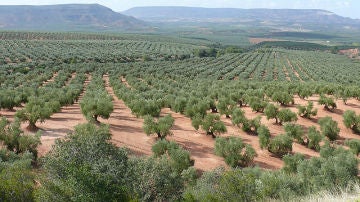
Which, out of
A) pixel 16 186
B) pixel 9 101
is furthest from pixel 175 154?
pixel 9 101

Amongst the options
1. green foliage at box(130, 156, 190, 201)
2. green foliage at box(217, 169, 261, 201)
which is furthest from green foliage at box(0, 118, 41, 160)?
green foliage at box(217, 169, 261, 201)

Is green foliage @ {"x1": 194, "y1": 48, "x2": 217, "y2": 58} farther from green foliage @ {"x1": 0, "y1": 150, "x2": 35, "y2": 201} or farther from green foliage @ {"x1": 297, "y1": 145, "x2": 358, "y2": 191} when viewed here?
green foliage @ {"x1": 0, "y1": 150, "x2": 35, "y2": 201}

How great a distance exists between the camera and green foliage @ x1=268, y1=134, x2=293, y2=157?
76.1 ft

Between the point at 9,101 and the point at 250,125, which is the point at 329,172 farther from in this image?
the point at 9,101

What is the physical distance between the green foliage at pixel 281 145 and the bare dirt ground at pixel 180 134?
0.46 m

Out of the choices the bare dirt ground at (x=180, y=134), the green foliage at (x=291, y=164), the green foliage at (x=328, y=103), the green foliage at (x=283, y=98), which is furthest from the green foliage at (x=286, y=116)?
the green foliage at (x=291, y=164)

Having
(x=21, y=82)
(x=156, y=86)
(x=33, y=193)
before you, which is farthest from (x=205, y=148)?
(x=21, y=82)

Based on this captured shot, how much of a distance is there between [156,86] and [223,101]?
1753 centimetres

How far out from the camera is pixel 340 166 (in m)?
15.5

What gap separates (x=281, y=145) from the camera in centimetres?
2334

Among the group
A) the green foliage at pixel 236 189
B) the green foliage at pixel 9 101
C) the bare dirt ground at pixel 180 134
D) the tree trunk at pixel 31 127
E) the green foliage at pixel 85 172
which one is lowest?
the bare dirt ground at pixel 180 134

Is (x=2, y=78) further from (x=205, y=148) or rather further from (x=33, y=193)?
(x=33, y=193)

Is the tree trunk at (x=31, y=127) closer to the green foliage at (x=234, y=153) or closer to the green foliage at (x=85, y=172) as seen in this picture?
the green foliage at (x=85, y=172)

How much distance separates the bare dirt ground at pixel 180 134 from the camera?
72.4ft
